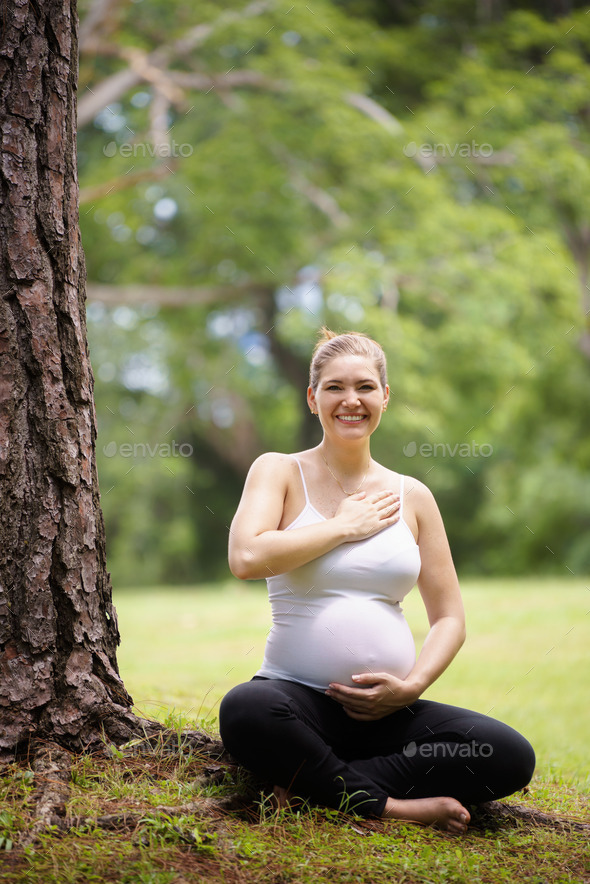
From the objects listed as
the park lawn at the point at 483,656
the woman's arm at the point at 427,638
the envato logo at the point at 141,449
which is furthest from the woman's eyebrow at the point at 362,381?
the envato logo at the point at 141,449

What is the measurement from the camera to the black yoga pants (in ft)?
7.78

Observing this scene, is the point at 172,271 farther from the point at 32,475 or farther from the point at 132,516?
the point at 32,475

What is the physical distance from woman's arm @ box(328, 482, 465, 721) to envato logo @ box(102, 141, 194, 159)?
987 centimetres

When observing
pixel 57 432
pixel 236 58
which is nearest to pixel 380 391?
pixel 57 432

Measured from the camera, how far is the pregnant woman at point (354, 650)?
95.3 inches

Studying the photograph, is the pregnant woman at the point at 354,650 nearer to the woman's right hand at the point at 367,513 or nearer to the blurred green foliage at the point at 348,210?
the woman's right hand at the point at 367,513

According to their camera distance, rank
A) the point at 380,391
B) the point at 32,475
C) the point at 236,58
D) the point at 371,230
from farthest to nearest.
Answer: the point at 236,58 → the point at 371,230 → the point at 380,391 → the point at 32,475

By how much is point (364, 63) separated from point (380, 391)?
1197cm

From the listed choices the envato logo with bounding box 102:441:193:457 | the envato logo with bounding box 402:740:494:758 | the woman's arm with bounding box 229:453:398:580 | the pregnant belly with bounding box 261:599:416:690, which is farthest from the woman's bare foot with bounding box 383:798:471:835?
the envato logo with bounding box 102:441:193:457

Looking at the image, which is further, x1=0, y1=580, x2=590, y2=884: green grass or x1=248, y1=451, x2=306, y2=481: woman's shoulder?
x1=248, y1=451, x2=306, y2=481: woman's shoulder

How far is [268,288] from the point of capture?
14.7 meters

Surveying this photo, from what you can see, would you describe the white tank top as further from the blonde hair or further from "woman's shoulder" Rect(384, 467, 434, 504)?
the blonde hair

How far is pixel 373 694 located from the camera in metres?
2.46

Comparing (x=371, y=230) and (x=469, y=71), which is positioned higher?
(x=469, y=71)
